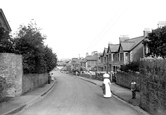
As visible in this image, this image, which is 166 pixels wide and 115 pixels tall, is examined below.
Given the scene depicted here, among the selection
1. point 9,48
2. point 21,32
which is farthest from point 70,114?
point 21,32

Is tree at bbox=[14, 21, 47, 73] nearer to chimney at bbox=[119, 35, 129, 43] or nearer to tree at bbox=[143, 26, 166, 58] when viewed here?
tree at bbox=[143, 26, 166, 58]

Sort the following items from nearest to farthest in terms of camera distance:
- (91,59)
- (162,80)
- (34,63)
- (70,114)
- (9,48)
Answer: (162,80)
(70,114)
(9,48)
(34,63)
(91,59)

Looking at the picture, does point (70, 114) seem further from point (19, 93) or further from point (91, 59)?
point (91, 59)

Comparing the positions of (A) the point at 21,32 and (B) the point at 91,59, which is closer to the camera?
(A) the point at 21,32

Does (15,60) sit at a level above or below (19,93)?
above

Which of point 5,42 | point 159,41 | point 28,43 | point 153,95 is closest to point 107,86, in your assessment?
point 153,95

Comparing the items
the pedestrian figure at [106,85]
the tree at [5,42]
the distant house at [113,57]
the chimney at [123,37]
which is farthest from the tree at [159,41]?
the chimney at [123,37]

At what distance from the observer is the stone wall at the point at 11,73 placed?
42.1 feet

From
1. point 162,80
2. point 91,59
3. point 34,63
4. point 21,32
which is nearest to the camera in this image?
point 162,80

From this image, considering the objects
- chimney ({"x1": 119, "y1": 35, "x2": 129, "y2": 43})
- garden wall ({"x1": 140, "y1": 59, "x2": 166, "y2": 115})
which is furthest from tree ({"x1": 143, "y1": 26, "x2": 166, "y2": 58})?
chimney ({"x1": 119, "y1": 35, "x2": 129, "y2": 43})

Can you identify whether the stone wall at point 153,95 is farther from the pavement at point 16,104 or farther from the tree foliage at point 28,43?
the tree foliage at point 28,43

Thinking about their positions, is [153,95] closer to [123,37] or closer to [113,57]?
[113,57]

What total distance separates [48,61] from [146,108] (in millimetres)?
23636

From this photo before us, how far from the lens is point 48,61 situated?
3097 centimetres
